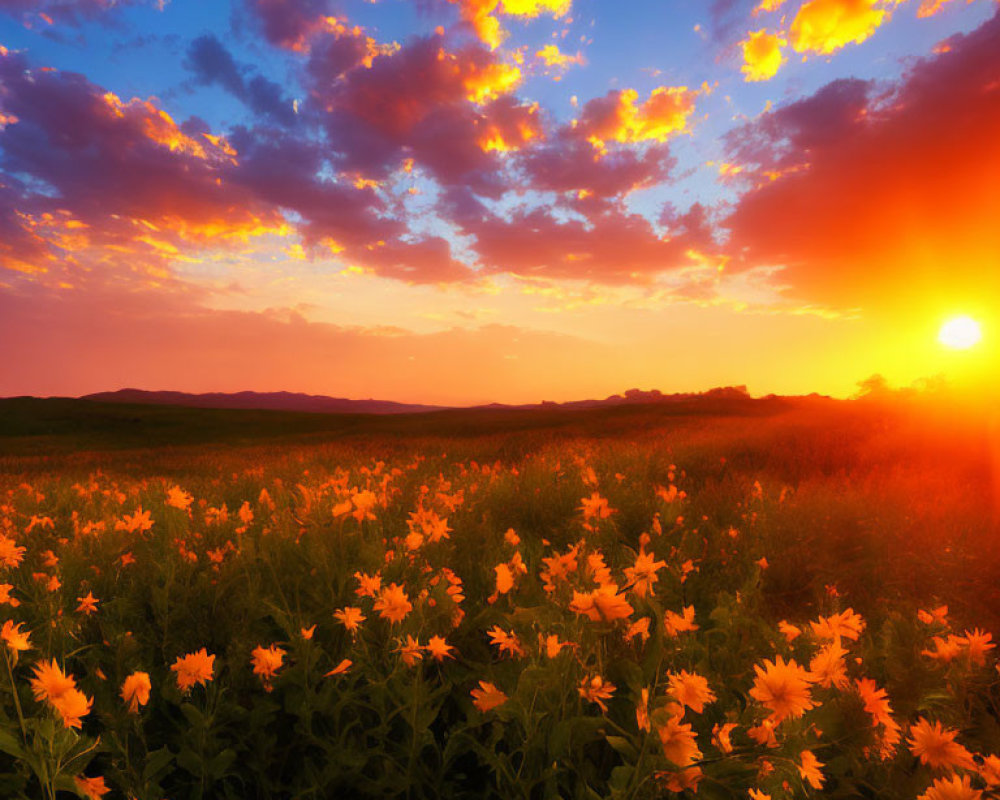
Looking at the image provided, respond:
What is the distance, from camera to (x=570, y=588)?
6.56 feet

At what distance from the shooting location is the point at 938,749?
1493mm

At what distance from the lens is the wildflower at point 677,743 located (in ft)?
4.68

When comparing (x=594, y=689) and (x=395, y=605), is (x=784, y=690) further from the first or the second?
(x=395, y=605)

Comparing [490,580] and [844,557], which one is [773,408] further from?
[490,580]

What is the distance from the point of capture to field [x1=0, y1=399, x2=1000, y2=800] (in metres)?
1.58

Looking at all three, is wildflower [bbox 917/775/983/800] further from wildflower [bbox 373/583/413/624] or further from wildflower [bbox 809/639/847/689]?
wildflower [bbox 373/583/413/624]

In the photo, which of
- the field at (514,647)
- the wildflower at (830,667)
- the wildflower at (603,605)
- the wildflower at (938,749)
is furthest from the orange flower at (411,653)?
the wildflower at (938,749)

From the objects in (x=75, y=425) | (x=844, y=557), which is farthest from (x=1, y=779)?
(x=75, y=425)

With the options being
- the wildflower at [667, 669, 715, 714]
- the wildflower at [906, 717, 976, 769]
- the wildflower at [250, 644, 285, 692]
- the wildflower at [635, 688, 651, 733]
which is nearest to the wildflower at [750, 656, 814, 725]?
the wildflower at [667, 669, 715, 714]

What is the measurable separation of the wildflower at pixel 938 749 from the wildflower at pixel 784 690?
1.29 feet

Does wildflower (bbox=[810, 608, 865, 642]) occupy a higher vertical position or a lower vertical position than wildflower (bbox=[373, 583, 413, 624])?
lower

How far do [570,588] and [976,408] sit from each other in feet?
41.7

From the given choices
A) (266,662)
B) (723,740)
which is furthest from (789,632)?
(266,662)

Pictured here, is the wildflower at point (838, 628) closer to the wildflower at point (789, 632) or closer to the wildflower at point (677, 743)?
the wildflower at point (789, 632)
